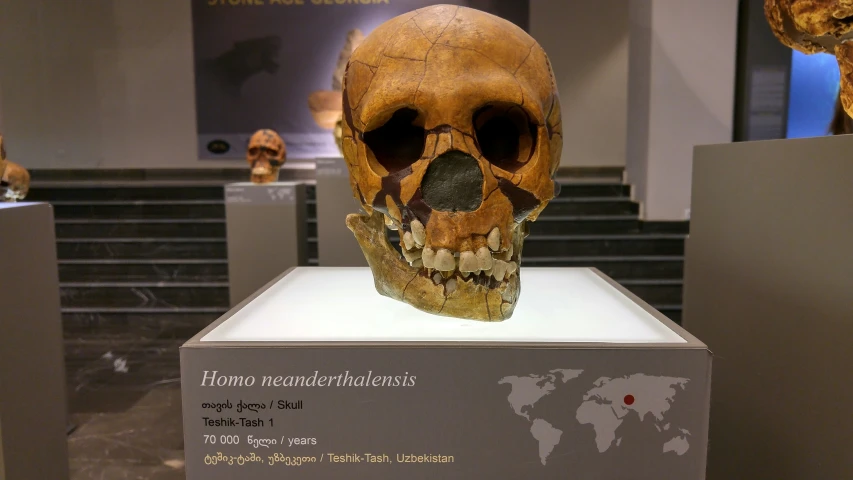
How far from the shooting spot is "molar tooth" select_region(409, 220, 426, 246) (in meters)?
1.22

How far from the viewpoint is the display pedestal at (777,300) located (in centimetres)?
118

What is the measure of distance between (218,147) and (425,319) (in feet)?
17.4

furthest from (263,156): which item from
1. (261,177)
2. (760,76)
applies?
(760,76)

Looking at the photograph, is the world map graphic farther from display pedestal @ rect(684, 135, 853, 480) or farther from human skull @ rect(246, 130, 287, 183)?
human skull @ rect(246, 130, 287, 183)

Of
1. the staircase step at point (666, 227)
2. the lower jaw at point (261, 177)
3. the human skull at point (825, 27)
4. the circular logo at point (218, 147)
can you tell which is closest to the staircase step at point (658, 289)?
the staircase step at point (666, 227)

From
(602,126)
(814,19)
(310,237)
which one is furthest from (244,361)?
(602,126)

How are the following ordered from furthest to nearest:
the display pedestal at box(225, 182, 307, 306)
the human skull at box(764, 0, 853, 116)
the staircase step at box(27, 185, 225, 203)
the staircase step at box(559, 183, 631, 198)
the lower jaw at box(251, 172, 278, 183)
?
the staircase step at box(27, 185, 225, 203)
the staircase step at box(559, 183, 631, 198)
the lower jaw at box(251, 172, 278, 183)
the display pedestal at box(225, 182, 307, 306)
the human skull at box(764, 0, 853, 116)

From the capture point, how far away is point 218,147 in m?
5.97

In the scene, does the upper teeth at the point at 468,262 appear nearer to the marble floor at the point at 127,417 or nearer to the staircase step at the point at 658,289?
the marble floor at the point at 127,417

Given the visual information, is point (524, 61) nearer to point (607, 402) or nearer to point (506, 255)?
point (506, 255)

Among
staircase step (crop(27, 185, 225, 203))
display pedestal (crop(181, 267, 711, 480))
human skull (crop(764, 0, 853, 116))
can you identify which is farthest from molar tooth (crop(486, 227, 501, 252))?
staircase step (crop(27, 185, 225, 203))

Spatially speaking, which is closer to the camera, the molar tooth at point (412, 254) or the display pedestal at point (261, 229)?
the molar tooth at point (412, 254)

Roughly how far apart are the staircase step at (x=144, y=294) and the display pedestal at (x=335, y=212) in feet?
5.49

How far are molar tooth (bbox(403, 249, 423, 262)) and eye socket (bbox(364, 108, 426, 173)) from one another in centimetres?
19
